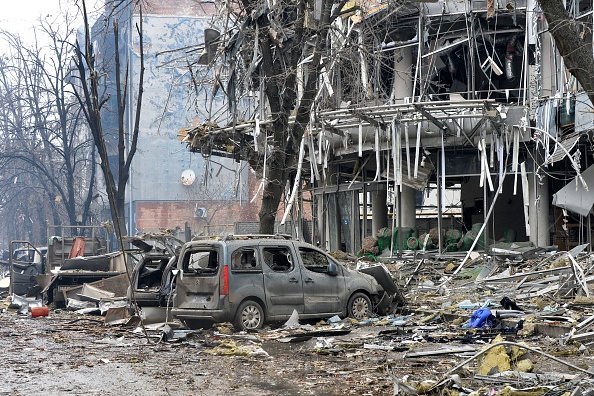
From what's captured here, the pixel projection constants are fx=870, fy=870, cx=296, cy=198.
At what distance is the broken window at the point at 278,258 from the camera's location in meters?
16.4

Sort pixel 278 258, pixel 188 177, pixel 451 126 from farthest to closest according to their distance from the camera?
pixel 188 177
pixel 451 126
pixel 278 258

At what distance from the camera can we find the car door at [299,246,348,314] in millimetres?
16625

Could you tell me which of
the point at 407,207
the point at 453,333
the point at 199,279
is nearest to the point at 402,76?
the point at 407,207

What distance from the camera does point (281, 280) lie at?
640 inches

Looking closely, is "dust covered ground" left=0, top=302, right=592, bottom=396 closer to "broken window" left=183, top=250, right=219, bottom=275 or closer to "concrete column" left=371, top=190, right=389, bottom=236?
"broken window" left=183, top=250, right=219, bottom=275

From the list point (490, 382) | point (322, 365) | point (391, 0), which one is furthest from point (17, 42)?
point (490, 382)

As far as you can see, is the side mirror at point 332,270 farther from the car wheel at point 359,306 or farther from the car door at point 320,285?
the car wheel at point 359,306

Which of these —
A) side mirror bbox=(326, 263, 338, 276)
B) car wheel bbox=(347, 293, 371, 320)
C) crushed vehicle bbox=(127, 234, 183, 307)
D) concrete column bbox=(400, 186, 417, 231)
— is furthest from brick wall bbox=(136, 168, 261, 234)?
side mirror bbox=(326, 263, 338, 276)

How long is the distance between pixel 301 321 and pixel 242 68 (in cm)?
789

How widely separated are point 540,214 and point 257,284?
12.9 m

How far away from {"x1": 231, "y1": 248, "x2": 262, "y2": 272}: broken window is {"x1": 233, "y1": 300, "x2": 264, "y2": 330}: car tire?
0.61m

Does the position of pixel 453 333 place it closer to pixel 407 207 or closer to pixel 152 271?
pixel 152 271

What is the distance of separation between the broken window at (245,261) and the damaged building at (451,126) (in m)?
5.96

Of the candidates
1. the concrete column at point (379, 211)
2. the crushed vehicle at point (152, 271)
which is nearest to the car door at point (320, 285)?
the crushed vehicle at point (152, 271)
